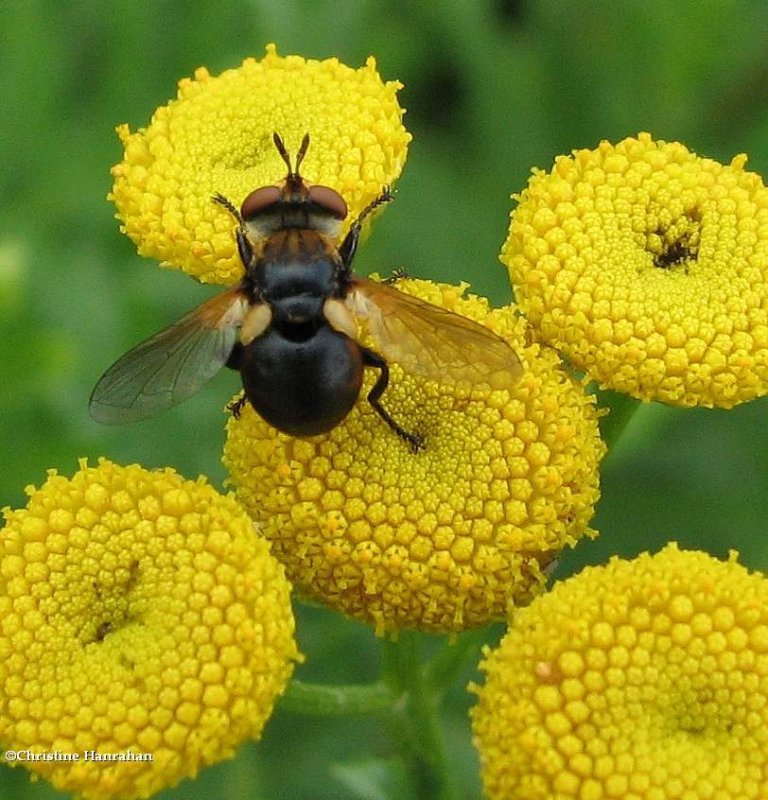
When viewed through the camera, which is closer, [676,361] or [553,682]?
[553,682]

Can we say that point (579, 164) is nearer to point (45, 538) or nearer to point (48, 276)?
point (45, 538)

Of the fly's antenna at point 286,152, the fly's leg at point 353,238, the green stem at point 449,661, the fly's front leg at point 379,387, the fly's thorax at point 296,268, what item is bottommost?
the green stem at point 449,661

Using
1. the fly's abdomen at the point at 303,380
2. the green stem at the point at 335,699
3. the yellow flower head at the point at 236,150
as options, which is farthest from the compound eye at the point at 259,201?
the green stem at the point at 335,699

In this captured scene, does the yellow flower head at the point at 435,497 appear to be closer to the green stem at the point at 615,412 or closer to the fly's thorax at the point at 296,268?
the green stem at the point at 615,412

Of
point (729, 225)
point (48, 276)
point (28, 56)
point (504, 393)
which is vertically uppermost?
point (28, 56)

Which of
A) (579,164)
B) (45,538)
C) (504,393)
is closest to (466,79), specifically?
(579,164)

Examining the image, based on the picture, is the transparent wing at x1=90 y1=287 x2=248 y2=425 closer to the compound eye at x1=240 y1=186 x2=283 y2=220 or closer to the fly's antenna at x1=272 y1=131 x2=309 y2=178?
the compound eye at x1=240 y1=186 x2=283 y2=220

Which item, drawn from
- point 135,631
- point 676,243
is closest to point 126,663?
point 135,631

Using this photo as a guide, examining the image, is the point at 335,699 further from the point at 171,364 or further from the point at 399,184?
the point at 399,184
